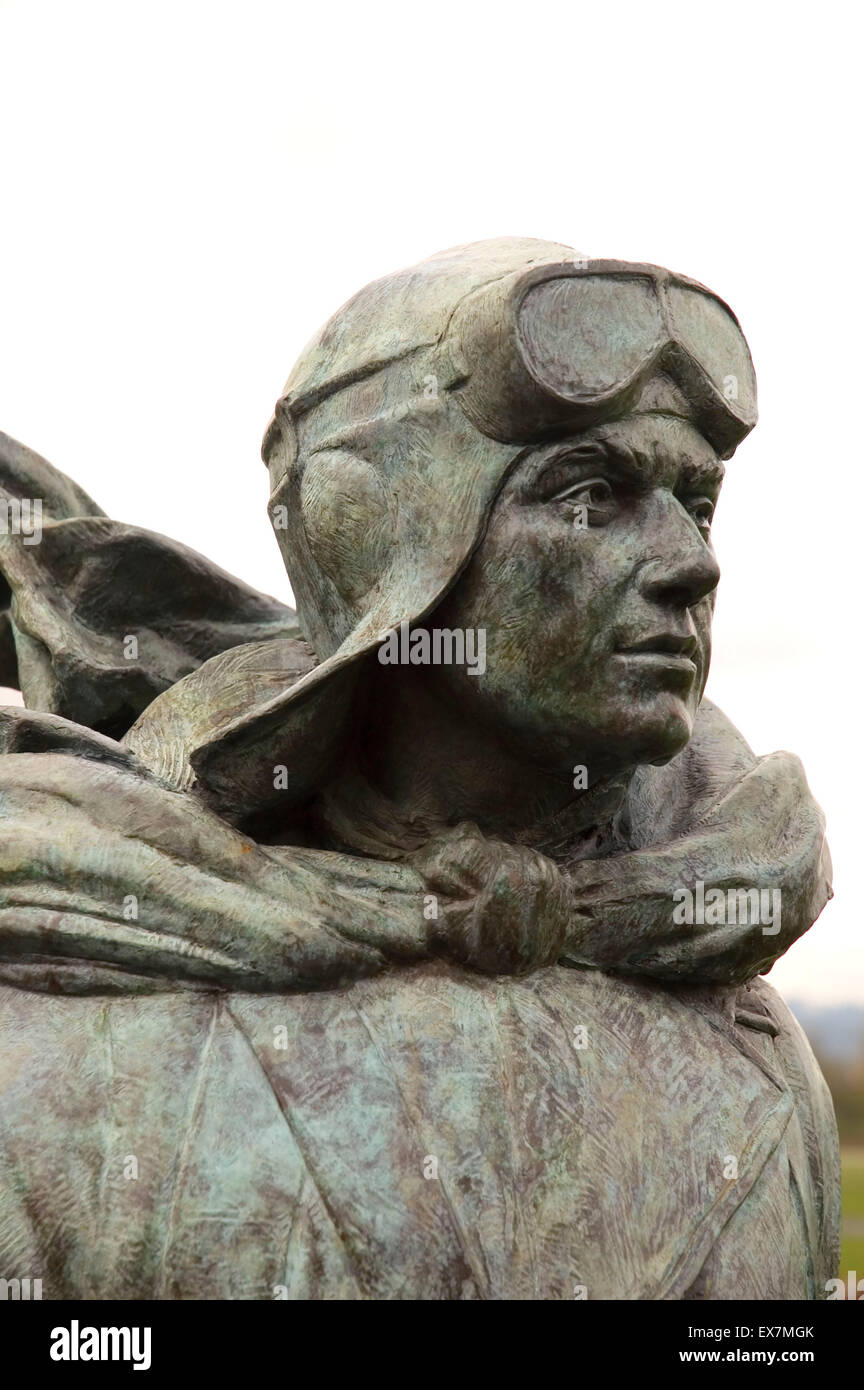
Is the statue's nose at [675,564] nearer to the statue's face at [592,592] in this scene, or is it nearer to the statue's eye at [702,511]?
the statue's face at [592,592]

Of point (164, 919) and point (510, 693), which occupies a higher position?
point (510, 693)

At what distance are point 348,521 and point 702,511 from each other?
0.78 meters

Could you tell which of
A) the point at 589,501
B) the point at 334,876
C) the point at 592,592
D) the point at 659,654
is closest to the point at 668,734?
the point at 659,654

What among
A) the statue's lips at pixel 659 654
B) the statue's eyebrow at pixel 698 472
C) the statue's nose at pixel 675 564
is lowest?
the statue's lips at pixel 659 654

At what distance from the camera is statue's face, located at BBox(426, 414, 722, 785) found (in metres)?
4.34

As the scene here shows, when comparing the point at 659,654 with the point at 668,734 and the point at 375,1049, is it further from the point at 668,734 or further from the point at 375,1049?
the point at 375,1049

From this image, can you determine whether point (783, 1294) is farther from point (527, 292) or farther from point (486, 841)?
point (527, 292)

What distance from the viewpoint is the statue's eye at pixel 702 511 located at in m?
4.57

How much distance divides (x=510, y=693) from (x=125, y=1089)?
1117mm

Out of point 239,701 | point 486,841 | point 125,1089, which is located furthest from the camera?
point 239,701

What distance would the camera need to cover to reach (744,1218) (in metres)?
4.43

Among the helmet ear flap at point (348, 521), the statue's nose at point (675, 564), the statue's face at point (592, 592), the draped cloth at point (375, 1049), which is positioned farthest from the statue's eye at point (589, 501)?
the draped cloth at point (375, 1049)

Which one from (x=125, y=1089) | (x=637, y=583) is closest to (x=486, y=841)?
(x=637, y=583)

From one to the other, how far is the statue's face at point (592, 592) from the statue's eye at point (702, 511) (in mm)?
124
